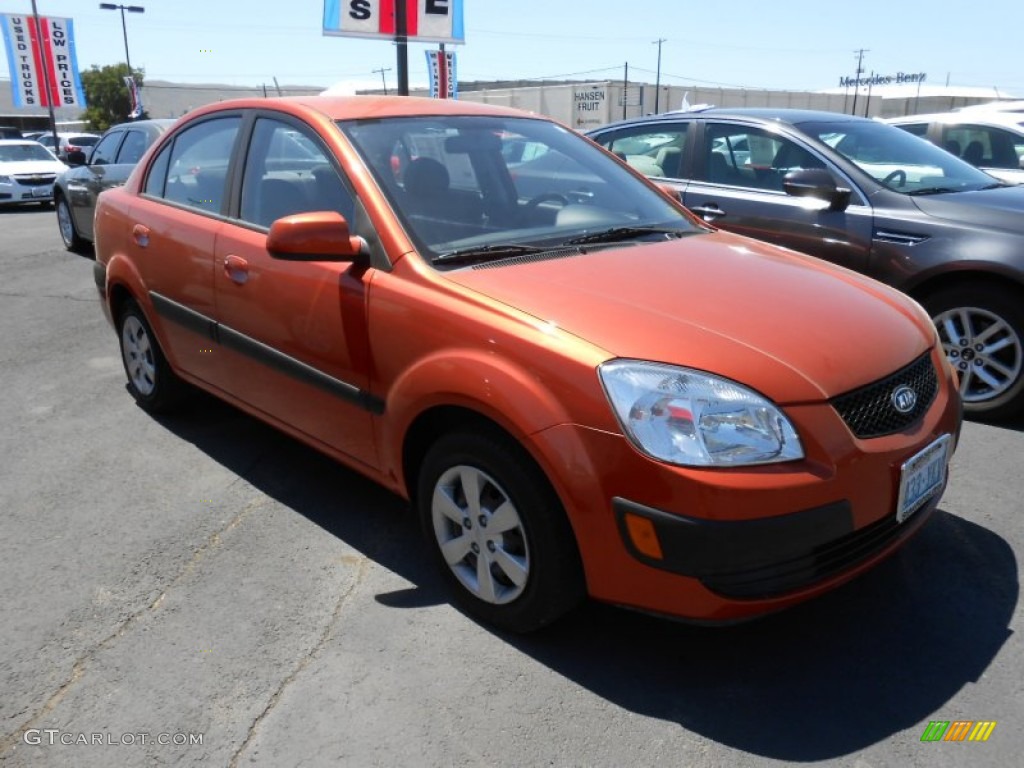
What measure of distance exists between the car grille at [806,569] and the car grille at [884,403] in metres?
0.27

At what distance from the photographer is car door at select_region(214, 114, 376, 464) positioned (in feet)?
9.95

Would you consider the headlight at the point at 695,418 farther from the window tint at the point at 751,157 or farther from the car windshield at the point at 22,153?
the car windshield at the point at 22,153

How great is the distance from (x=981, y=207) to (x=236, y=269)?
390cm

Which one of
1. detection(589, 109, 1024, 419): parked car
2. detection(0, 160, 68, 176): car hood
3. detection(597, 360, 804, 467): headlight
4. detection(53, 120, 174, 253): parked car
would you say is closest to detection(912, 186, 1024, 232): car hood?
detection(589, 109, 1024, 419): parked car

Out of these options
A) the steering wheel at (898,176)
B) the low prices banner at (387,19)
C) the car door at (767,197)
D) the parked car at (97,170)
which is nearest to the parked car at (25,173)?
the parked car at (97,170)

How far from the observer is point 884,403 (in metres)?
2.46

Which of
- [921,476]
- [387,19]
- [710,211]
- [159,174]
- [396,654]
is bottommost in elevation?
[396,654]

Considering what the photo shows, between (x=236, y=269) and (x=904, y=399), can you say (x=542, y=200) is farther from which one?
(x=904, y=399)

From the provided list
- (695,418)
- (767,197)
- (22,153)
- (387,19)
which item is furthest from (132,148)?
(22,153)

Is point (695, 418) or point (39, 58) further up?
point (39, 58)

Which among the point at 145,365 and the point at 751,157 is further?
the point at 751,157

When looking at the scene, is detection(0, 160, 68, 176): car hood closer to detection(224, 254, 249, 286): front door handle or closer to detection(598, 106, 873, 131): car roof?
detection(598, 106, 873, 131): car roof

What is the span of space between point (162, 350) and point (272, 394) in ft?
4.06

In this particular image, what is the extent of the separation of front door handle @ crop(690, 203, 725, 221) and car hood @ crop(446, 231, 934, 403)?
7.97ft
